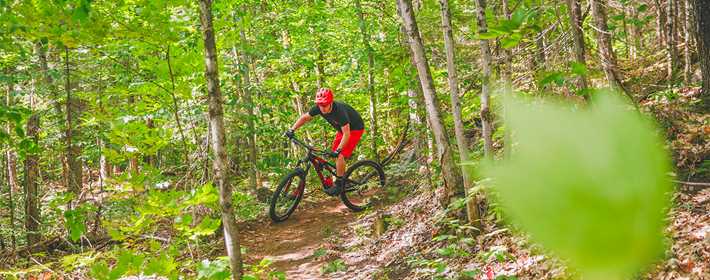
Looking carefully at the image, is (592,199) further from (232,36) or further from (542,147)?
(232,36)

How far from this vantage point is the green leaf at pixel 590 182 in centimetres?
28

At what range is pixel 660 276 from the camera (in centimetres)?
333

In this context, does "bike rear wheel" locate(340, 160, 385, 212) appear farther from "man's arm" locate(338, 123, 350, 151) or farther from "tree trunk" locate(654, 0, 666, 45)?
"tree trunk" locate(654, 0, 666, 45)

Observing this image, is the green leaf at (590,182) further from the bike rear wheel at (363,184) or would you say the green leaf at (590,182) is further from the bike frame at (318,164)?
the bike rear wheel at (363,184)

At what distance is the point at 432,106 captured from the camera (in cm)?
497

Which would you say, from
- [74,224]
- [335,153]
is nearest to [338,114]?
[335,153]

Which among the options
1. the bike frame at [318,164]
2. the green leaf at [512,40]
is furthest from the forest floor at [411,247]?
the green leaf at [512,40]

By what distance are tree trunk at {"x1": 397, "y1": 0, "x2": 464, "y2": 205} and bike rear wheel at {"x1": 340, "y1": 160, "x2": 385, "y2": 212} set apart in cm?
259

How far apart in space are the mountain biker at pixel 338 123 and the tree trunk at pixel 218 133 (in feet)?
10.6

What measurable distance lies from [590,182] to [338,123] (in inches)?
274

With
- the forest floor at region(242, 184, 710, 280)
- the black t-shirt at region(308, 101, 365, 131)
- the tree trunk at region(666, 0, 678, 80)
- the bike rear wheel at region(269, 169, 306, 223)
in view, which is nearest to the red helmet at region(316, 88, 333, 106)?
the black t-shirt at region(308, 101, 365, 131)

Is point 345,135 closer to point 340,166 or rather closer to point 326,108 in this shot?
point 326,108

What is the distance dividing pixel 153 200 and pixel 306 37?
7.87m

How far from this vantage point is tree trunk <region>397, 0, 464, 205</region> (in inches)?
187
